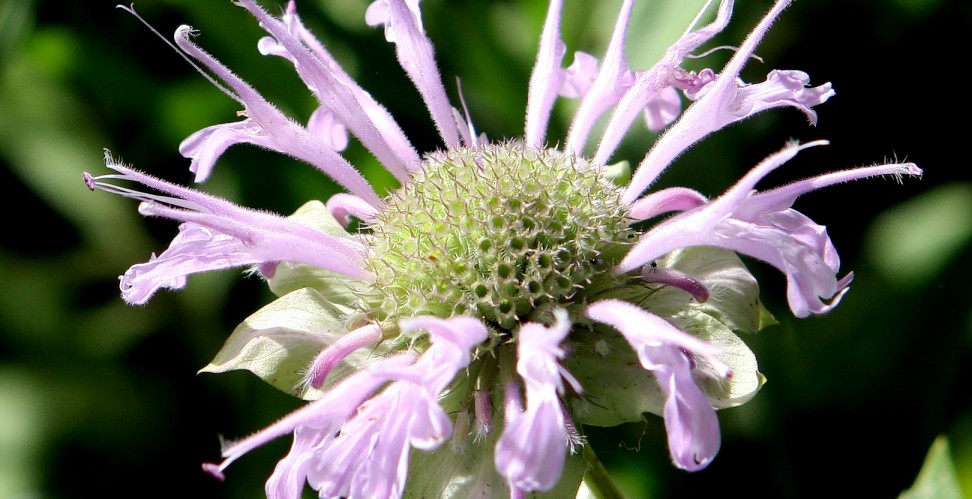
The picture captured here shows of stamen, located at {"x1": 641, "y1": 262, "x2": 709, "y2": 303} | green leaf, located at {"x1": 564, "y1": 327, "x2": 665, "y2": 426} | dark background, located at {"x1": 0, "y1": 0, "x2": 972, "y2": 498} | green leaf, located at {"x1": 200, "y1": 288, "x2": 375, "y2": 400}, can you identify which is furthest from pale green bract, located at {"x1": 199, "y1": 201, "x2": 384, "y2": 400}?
dark background, located at {"x1": 0, "y1": 0, "x2": 972, "y2": 498}

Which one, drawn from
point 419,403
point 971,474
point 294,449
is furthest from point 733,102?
point 971,474

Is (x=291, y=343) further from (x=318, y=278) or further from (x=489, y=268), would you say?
(x=489, y=268)

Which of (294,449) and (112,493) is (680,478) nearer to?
(294,449)

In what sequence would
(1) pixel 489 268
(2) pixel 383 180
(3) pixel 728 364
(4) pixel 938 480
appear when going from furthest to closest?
(2) pixel 383 180, (4) pixel 938 480, (1) pixel 489 268, (3) pixel 728 364

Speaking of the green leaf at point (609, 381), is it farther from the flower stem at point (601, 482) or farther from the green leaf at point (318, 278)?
the green leaf at point (318, 278)

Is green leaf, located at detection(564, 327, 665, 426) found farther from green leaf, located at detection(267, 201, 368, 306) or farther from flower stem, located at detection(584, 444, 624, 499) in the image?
green leaf, located at detection(267, 201, 368, 306)

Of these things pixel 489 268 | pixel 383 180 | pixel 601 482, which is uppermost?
pixel 489 268

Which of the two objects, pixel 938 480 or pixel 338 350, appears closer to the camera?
pixel 338 350

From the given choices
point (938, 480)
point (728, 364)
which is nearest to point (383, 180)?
point (728, 364)
